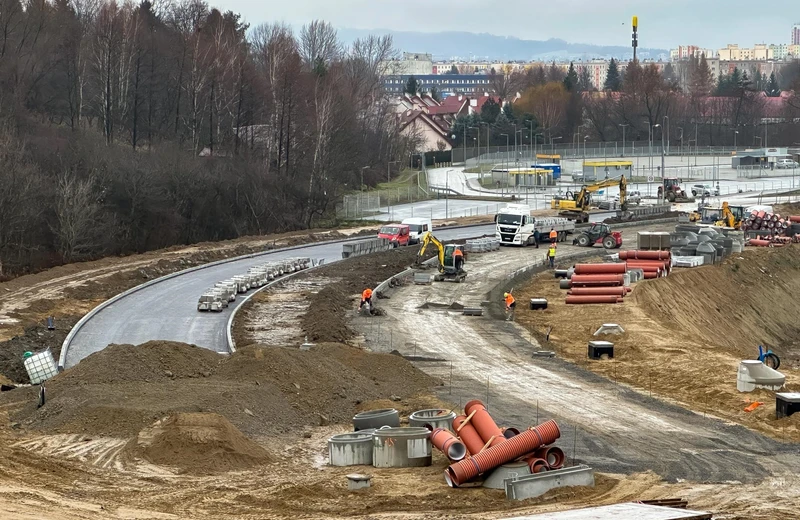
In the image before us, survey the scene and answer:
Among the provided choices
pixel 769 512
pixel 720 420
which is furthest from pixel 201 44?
pixel 769 512

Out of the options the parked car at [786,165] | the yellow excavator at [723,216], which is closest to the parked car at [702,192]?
the yellow excavator at [723,216]

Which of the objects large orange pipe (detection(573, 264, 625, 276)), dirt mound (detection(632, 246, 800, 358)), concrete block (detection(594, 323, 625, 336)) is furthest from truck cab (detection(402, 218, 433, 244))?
concrete block (detection(594, 323, 625, 336))

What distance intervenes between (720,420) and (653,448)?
387 centimetres

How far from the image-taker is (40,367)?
29312 mm

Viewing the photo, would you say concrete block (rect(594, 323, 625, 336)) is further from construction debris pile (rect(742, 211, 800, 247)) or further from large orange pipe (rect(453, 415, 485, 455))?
construction debris pile (rect(742, 211, 800, 247))

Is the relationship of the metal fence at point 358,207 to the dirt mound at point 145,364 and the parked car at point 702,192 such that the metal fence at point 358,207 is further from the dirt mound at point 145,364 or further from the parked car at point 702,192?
the dirt mound at point 145,364

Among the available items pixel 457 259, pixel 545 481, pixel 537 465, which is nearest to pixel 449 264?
pixel 457 259

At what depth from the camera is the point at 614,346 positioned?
35.4 meters

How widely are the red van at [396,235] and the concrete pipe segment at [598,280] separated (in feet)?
57.8

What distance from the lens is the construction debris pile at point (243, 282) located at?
3981cm

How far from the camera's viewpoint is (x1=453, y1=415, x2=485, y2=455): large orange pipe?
20.6 m

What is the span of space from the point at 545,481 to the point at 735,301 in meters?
35.8

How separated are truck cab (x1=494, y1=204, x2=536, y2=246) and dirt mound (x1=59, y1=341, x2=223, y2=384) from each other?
34548 mm

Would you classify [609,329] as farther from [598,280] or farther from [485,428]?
[485,428]
